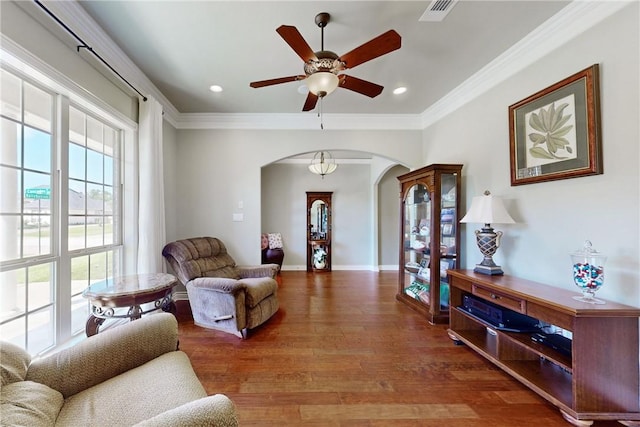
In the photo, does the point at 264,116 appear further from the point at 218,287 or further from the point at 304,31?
the point at 218,287

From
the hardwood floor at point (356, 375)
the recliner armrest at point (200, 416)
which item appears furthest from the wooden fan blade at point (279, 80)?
the hardwood floor at point (356, 375)

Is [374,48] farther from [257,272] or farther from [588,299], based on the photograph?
[257,272]

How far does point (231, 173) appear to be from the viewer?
3.83 meters

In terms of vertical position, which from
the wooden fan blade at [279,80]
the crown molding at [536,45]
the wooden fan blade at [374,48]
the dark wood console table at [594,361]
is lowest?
the dark wood console table at [594,361]

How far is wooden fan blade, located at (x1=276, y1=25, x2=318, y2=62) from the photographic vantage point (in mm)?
1592

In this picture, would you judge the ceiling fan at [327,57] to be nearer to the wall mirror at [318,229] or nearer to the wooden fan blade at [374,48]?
the wooden fan blade at [374,48]


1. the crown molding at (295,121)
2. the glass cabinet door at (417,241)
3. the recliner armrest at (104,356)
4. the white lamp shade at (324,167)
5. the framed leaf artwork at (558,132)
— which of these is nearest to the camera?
the recliner armrest at (104,356)

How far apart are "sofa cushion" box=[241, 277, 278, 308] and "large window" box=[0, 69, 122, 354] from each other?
1.38m

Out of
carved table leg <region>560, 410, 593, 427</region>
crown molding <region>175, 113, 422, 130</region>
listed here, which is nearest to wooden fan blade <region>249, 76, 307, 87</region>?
crown molding <region>175, 113, 422, 130</region>

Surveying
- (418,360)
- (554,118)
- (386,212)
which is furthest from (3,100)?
(386,212)

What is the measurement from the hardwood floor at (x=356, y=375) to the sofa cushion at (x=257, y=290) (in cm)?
33

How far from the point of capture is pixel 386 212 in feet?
19.8

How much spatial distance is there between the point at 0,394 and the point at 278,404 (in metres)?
1.32

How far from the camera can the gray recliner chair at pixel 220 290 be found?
260 centimetres
